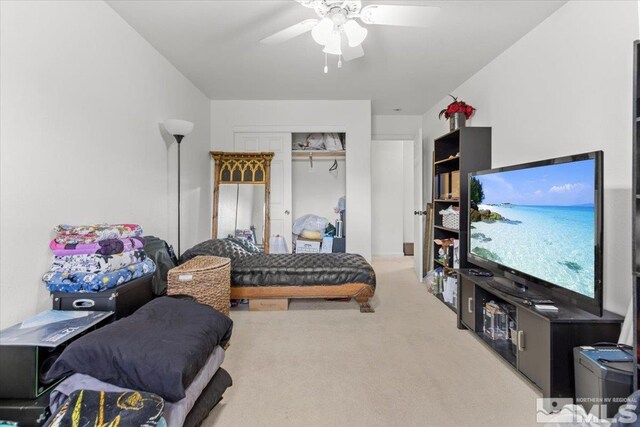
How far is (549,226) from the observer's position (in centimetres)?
193

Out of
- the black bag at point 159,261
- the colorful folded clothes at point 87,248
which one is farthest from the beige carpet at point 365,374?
the colorful folded clothes at point 87,248

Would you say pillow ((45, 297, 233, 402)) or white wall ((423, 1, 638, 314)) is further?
white wall ((423, 1, 638, 314))

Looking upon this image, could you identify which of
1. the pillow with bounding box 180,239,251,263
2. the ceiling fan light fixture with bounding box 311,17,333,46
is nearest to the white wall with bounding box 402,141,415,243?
the pillow with bounding box 180,239,251,263

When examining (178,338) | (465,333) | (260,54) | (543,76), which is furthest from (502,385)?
(260,54)

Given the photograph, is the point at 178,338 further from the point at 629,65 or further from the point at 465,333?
the point at 629,65

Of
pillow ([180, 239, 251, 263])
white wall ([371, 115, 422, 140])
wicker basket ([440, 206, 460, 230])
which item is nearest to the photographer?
pillow ([180, 239, 251, 263])

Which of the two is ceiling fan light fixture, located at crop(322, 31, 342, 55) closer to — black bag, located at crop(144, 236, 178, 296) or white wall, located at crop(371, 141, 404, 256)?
black bag, located at crop(144, 236, 178, 296)

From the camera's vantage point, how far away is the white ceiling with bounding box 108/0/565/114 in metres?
2.30

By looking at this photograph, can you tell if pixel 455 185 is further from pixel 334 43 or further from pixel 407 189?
pixel 407 189

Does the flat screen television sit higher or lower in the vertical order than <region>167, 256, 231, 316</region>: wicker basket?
higher

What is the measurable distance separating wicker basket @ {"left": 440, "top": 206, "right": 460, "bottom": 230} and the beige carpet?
0.97 metres

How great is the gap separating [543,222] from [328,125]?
3.27 metres

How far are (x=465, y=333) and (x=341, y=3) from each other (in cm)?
271

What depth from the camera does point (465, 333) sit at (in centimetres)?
269
